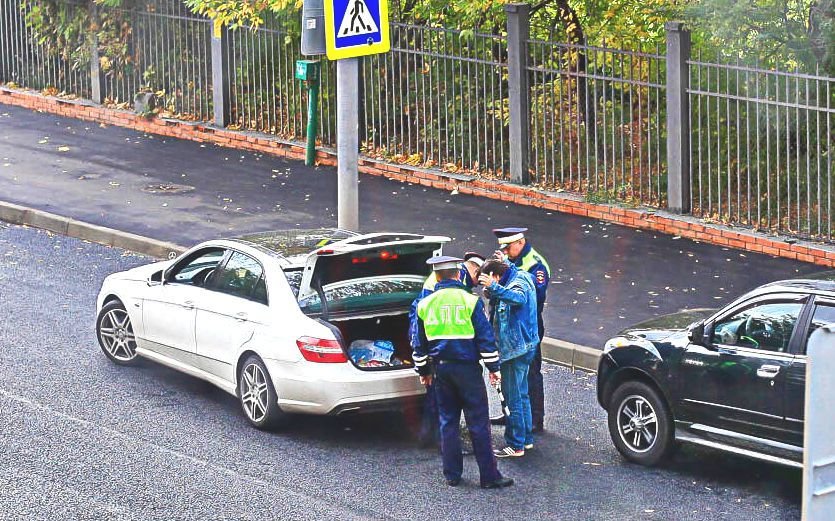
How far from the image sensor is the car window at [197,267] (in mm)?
11672

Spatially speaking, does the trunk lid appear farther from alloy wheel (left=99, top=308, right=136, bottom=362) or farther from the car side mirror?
alloy wheel (left=99, top=308, right=136, bottom=362)

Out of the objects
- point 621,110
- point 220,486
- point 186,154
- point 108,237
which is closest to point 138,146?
point 186,154

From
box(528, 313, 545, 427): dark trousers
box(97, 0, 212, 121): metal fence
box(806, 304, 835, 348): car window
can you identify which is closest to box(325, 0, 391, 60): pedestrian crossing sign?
box(528, 313, 545, 427): dark trousers

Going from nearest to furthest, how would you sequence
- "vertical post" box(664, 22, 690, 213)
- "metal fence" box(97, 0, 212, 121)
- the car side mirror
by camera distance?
the car side mirror
"vertical post" box(664, 22, 690, 213)
"metal fence" box(97, 0, 212, 121)

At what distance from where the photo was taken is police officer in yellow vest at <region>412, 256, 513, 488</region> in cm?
945

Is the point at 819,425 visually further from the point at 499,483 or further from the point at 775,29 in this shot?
the point at 775,29

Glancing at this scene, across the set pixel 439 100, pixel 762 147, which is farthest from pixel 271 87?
pixel 762 147

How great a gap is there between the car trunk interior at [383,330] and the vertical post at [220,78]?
12.4 meters

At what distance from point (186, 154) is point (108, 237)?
199 inches

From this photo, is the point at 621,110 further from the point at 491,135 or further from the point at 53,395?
the point at 53,395

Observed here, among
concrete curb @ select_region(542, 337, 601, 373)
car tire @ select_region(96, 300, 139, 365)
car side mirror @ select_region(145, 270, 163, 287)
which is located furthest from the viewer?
concrete curb @ select_region(542, 337, 601, 373)

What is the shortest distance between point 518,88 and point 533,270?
27.6 feet

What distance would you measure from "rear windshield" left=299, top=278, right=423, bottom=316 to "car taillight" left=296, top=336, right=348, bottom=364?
12.8 inches

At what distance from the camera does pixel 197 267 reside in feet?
38.9
